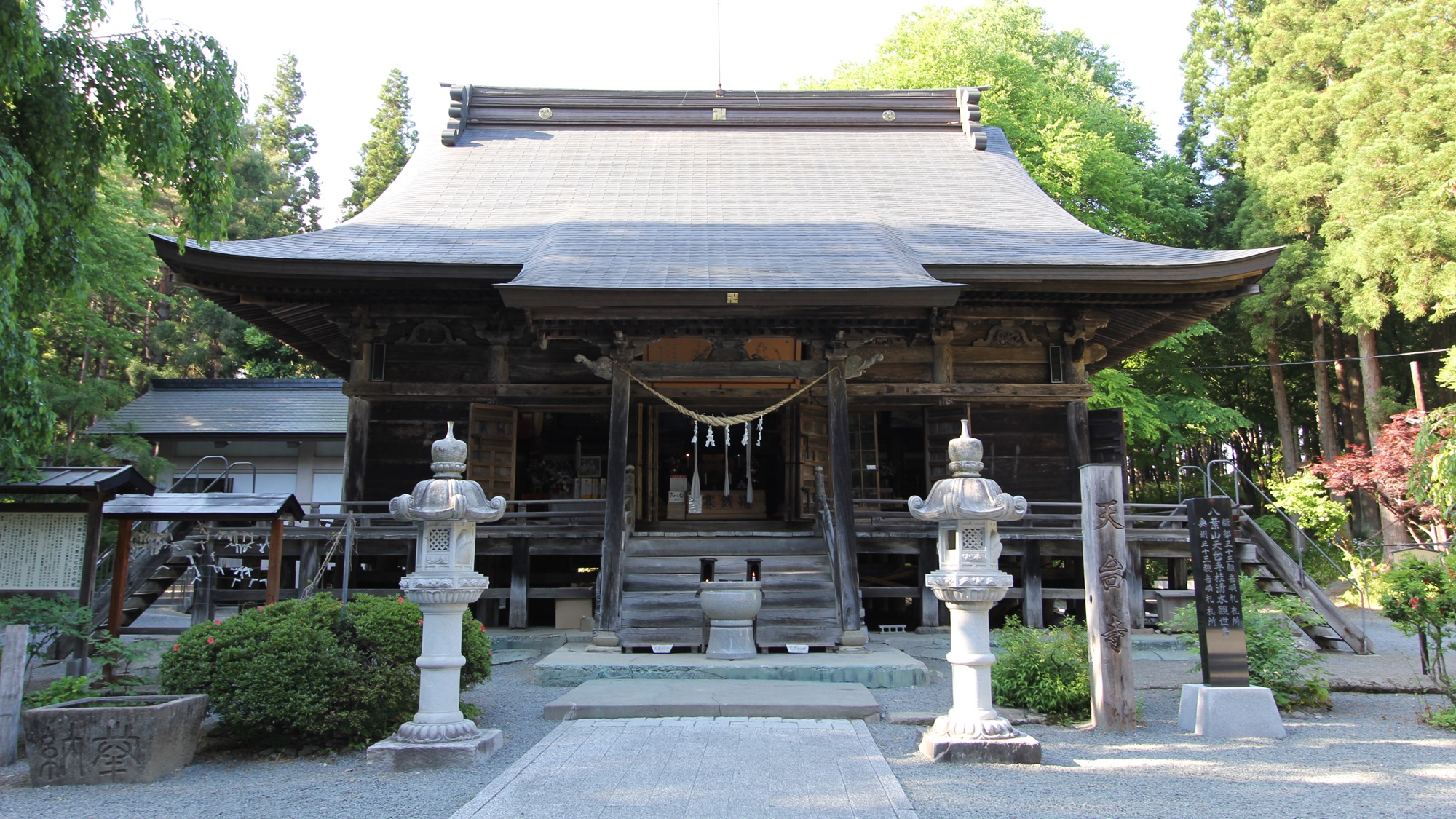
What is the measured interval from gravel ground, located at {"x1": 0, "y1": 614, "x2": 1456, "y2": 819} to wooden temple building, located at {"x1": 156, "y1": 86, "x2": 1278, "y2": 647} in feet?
12.2

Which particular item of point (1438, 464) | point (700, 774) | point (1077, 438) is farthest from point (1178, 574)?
point (700, 774)

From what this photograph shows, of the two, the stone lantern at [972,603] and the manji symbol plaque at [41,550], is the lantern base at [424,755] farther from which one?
the manji symbol plaque at [41,550]

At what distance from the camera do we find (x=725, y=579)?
31.6ft

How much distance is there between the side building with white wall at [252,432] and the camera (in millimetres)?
22812

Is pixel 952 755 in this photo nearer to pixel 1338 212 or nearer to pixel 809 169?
pixel 809 169

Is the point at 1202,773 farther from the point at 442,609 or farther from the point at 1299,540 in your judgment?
the point at 1299,540

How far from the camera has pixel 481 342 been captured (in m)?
13.0

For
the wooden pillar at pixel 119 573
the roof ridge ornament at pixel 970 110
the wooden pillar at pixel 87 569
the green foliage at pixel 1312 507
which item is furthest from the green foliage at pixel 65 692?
the green foliage at pixel 1312 507

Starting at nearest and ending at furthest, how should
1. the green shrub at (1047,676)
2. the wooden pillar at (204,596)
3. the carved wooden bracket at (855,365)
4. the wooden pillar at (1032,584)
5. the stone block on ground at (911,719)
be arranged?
the stone block on ground at (911,719) < the green shrub at (1047,676) < the wooden pillar at (204,596) < the carved wooden bracket at (855,365) < the wooden pillar at (1032,584)

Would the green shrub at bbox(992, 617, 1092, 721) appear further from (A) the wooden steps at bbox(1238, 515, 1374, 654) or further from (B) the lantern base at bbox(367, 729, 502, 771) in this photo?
(A) the wooden steps at bbox(1238, 515, 1374, 654)

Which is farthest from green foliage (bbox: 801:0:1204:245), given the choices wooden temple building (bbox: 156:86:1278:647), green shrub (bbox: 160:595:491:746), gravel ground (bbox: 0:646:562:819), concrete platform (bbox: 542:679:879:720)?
gravel ground (bbox: 0:646:562:819)

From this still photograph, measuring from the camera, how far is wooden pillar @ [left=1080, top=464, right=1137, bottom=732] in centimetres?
687

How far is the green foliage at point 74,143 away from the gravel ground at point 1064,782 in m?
3.02

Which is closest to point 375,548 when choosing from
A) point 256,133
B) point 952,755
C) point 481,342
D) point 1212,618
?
point 481,342
